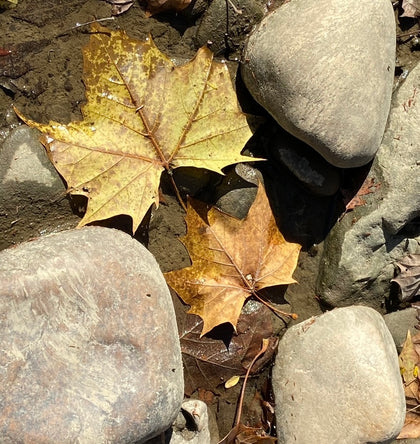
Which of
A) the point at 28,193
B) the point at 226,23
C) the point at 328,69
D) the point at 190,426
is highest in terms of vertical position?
the point at 226,23

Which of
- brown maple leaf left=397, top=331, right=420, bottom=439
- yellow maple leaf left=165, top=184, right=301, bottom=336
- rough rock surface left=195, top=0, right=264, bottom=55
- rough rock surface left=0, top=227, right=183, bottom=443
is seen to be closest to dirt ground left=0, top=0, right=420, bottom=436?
rough rock surface left=195, top=0, right=264, bottom=55

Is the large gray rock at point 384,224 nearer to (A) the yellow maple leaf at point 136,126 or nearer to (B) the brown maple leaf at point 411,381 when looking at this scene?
(B) the brown maple leaf at point 411,381

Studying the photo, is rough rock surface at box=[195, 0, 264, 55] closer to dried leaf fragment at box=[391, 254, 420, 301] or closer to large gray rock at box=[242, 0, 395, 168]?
large gray rock at box=[242, 0, 395, 168]

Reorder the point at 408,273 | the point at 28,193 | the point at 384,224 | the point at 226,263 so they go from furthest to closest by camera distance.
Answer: the point at 408,273 < the point at 384,224 < the point at 226,263 < the point at 28,193

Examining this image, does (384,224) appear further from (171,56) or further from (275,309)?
(171,56)

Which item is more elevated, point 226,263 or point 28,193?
point 28,193

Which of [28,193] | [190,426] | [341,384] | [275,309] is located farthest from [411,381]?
[28,193]
